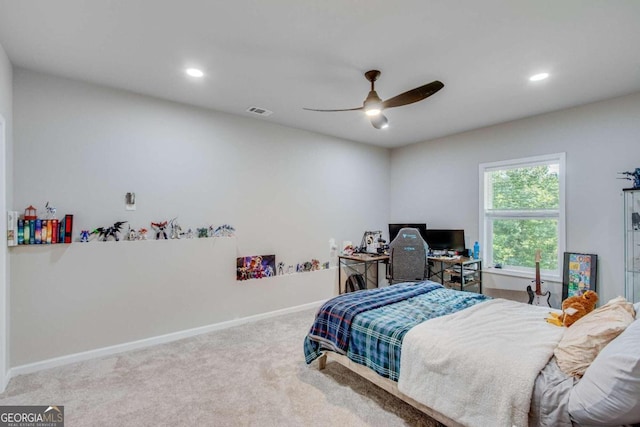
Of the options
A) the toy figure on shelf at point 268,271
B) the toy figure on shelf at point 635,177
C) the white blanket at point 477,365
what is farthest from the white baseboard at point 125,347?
the toy figure on shelf at point 635,177

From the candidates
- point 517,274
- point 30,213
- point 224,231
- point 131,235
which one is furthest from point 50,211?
point 517,274

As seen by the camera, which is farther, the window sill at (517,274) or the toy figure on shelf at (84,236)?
the window sill at (517,274)

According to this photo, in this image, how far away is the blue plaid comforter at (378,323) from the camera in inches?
80.1

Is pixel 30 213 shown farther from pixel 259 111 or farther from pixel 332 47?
pixel 332 47

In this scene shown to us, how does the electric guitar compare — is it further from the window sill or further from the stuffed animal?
the stuffed animal

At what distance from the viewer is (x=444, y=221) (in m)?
4.89

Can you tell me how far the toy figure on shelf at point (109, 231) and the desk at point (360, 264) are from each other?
2.99 meters

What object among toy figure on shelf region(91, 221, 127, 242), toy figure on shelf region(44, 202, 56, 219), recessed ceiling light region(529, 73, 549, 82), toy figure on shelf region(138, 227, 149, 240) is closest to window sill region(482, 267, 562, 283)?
recessed ceiling light region(529, 73, 549, 82)

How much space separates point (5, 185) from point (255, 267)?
96.3 inches

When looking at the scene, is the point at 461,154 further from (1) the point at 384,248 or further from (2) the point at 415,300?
(2) the point at 415,300

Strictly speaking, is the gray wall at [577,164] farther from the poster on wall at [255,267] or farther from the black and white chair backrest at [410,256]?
the poster on wall at [255,267]

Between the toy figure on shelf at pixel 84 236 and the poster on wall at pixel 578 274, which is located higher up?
the toy figure on shelf at pixel 84 236

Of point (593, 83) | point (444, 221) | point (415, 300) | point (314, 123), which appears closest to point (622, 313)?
point (415, 300)

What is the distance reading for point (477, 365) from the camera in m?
1.63
